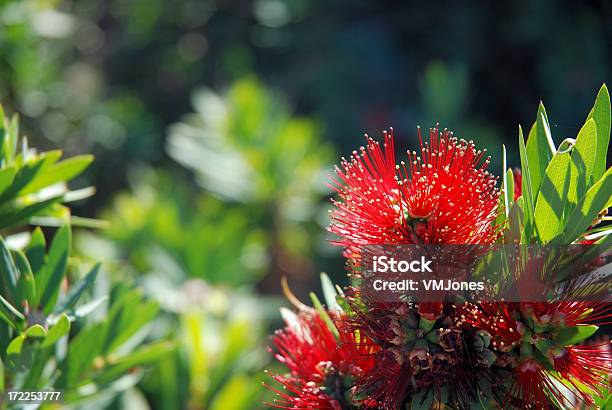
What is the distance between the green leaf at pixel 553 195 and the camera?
0.57 meters

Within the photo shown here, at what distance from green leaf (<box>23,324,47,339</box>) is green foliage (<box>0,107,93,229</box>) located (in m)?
0.16

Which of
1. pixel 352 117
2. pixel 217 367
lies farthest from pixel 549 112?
pixel 217 367

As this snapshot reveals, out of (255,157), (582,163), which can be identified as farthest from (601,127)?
(255,157)

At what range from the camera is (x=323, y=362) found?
65 cm

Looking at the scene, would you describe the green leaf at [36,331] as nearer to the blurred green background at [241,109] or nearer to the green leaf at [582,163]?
the blurred green background at [241,109]

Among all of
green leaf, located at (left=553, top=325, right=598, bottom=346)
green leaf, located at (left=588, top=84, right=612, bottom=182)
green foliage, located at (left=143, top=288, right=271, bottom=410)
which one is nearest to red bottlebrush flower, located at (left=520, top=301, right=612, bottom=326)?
green leaf, located at (left=553, top=325, right=598, bottom=346)

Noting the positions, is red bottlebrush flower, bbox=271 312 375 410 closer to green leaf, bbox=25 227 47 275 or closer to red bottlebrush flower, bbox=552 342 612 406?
red bottlebrush flower, bbox=552 342 612 406

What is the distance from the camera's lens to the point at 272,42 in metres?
2.76

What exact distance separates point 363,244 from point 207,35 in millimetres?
2611

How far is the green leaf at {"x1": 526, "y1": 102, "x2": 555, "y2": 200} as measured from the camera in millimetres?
612

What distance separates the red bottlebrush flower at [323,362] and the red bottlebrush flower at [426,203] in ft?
0.34

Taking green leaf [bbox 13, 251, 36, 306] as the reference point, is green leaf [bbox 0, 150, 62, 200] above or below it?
above

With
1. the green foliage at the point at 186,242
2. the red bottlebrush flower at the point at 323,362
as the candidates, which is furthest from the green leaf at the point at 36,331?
the green foliage at the point at 186,242

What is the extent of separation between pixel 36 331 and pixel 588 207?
0.55 metres
